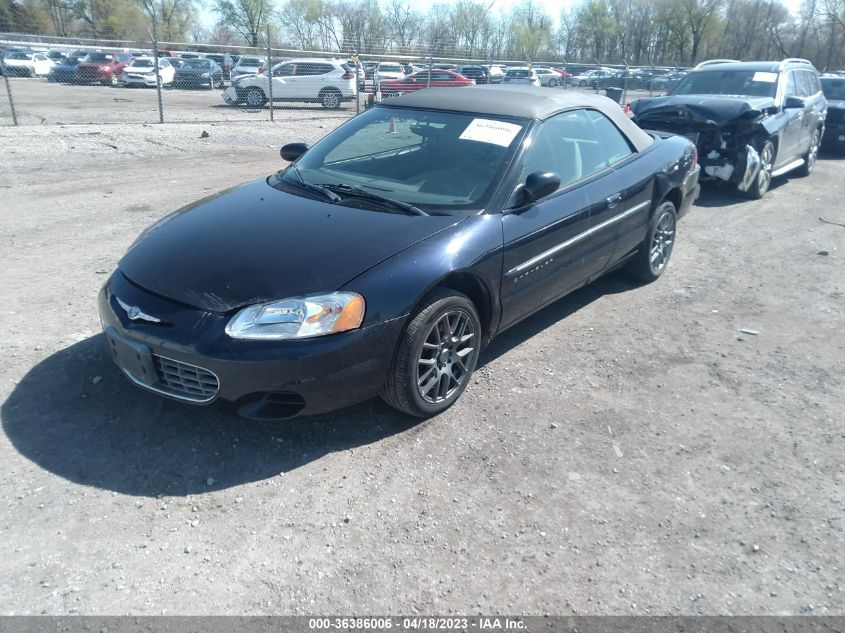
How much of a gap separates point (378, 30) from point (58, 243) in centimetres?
5759

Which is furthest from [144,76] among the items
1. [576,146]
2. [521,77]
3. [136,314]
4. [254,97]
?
[136,314]

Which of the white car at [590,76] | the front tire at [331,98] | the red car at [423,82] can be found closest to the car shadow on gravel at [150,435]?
the front tire at [331,98]

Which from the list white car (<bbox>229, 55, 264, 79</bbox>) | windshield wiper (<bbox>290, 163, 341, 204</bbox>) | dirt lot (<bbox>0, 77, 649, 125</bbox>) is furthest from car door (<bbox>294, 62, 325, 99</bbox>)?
windshield wiper (<bbox>290, 163, 341, 204</bbox>)

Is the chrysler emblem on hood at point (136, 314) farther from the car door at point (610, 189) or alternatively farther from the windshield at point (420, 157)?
the car door at point (610, 189)

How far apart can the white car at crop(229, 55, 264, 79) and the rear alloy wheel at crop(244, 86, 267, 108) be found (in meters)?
6.79

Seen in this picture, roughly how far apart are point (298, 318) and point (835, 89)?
51.2 feet

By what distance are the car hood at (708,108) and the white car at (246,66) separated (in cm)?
2147

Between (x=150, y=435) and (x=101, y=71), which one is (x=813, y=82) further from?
(x=101, y=71)

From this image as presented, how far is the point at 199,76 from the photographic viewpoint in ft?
92.5

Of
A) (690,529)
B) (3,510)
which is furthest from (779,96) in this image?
(3,510)

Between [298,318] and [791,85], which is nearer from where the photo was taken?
[298,318]

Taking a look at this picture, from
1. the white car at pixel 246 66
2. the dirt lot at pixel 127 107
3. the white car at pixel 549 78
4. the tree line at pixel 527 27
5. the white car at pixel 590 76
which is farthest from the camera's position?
the tree line at pixel 527 27

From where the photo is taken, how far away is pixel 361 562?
2.58 metres

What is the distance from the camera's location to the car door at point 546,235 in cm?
381
